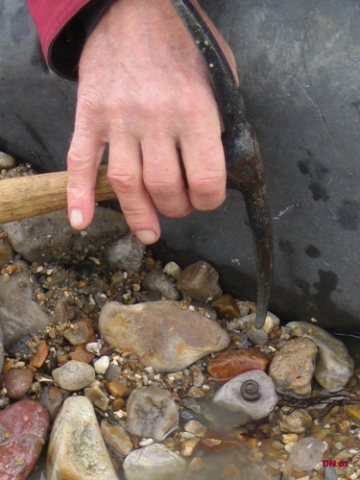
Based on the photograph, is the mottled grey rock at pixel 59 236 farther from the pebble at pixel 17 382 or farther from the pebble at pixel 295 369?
the pebble at pixel 295 369

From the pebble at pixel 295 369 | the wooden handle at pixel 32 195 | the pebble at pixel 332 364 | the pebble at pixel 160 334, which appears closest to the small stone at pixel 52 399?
the pebble at pixel 160 334

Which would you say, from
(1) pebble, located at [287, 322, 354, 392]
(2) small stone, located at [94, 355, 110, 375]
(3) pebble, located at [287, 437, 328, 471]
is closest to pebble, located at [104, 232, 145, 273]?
(2) small stone, located at [94, 355, 110, 375]

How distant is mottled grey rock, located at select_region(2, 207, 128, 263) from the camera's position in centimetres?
276

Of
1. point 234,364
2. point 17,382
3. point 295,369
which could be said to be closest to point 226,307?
point 234,364

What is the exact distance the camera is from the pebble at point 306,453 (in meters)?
2.41

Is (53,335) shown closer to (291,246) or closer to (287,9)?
(291,246)

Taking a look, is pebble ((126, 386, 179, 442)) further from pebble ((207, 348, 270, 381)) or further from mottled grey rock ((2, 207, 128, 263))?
mottled grey rock ((2, 207, 128, 263))

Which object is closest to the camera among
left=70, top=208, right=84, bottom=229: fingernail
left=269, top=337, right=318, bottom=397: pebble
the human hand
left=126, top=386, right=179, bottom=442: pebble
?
the human hand

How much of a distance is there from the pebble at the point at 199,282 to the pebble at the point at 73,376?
511 mm

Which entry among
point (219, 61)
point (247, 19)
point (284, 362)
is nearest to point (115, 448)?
point (284, 362)

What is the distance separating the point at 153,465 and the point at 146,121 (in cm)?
115

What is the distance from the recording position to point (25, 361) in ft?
8.71

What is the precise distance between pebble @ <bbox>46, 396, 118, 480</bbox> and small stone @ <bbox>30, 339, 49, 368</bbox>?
214mm

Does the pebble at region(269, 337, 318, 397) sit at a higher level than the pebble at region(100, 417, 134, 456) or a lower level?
higher
